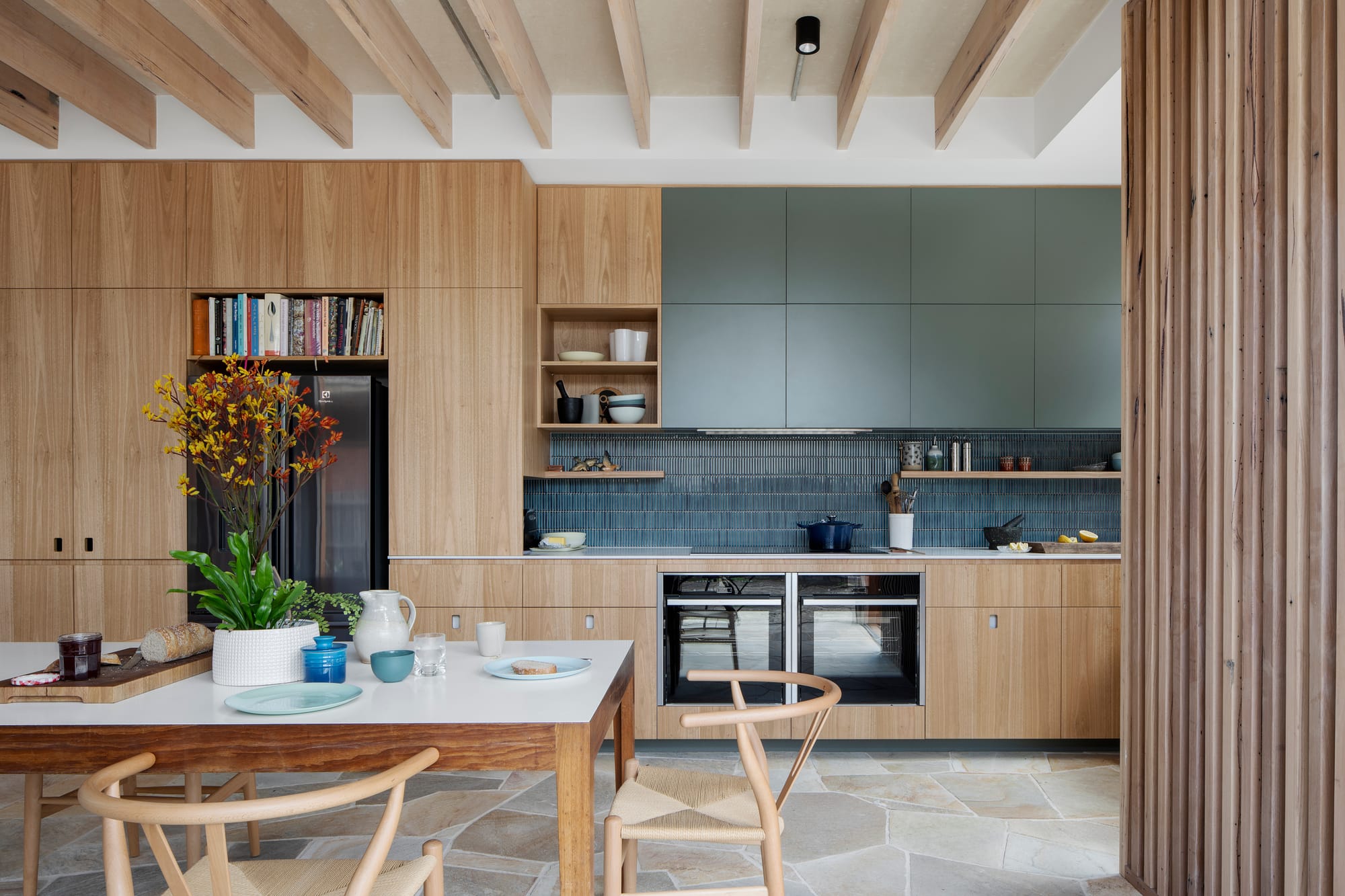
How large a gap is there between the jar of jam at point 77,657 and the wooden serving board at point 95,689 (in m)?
0.02

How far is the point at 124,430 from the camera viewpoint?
151 inches

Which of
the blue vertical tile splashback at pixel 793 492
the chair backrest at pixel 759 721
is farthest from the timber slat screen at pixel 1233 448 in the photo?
the blue vertical tile splashback at pixel 793 492

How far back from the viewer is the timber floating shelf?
4.23 metres

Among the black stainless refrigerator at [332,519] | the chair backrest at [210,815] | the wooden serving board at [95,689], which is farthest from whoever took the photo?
the black stainless refrigerator at [332,519]

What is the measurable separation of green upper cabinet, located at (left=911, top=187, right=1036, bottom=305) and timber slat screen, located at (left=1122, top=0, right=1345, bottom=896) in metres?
1.52

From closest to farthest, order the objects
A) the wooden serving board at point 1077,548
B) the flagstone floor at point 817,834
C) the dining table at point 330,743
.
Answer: the dining table at point 330,743, the flagstone floor at point 817,834, the wooden serving board at point 1077,548

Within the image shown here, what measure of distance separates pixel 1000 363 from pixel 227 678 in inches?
139

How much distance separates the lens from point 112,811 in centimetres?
132

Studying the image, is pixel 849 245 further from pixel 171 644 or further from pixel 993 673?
pixel 171 644

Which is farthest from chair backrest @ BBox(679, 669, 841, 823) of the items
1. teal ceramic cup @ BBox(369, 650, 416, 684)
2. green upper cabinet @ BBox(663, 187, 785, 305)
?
green upper cabinet @ BBox(663, 187, 785, 305)

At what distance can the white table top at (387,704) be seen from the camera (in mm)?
1639

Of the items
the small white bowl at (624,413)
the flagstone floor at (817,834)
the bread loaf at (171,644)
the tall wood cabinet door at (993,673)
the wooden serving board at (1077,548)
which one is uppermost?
the small white bowl at (624,413)

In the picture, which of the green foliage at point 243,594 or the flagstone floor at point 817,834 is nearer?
the green foliage at point 243,594

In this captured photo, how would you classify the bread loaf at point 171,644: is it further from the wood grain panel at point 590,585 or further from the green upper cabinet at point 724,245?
the green upper cabinet at point 724,245
